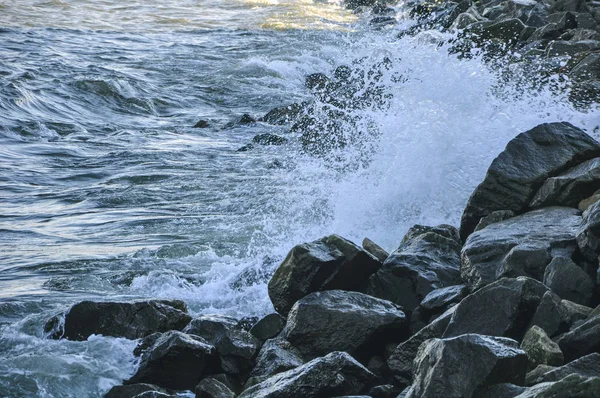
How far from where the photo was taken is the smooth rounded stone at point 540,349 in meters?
3.24

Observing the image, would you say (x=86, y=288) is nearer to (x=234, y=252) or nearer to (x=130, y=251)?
(x=130, y=251)

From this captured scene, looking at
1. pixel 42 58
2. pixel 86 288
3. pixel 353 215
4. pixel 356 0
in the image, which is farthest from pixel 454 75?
pixel 356 0

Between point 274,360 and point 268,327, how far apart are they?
1.63 ft

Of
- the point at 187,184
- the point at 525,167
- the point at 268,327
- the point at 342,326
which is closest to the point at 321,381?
the point at 342,326

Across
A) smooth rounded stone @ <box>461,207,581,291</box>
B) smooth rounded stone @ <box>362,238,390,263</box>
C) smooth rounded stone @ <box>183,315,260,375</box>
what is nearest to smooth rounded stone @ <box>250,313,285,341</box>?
smooth rounded stone @ <box>183,315,260,375</box>

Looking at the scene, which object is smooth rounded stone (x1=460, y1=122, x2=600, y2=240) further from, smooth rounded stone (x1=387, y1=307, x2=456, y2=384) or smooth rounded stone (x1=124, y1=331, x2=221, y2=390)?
smooth rounded stone (x1=124, y1=331, x2=221, y2=390)

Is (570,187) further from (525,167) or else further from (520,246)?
(520,246)

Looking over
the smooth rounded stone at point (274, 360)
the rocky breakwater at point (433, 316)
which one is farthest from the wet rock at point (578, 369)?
the smooth rounded stone at point (274, 360)

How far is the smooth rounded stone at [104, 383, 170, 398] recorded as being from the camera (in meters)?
3.94

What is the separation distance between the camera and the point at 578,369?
9.64 ft

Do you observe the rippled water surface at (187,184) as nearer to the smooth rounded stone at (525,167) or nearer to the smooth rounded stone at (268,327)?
the smooth rounded stone at (268,327)

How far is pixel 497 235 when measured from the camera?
466cm

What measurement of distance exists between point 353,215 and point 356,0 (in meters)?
22.9

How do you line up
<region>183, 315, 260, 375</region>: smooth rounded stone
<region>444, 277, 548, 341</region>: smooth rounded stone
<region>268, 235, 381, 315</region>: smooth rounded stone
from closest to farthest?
<region>444, 277, 548, 341</region>: smooth rounded stone < <region>183, 315, 260, 375</region>: smooth rounded stone < <region>268, 235, 381, 315</region>: smooth rounded stone
